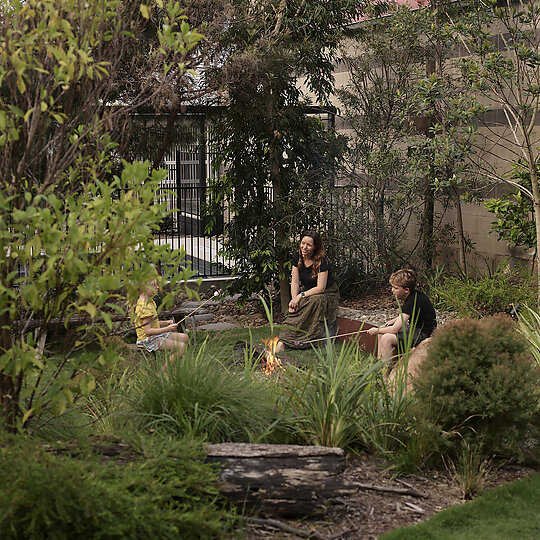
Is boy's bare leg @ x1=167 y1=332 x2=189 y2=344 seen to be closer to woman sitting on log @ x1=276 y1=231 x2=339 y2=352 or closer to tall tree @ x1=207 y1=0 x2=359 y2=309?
woman sitting on log @ x1=276 y1=231 x2=339 y2=352

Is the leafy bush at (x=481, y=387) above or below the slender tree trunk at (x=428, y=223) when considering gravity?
below

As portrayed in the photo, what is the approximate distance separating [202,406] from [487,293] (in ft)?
17.9

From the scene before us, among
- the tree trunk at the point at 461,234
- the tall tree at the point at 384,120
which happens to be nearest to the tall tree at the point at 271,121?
the tall tree at the point at 384,120

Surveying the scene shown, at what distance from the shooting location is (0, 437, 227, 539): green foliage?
291 cm

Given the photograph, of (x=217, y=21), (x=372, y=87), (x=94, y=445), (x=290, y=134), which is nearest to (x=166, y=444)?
(x=94, y=445)

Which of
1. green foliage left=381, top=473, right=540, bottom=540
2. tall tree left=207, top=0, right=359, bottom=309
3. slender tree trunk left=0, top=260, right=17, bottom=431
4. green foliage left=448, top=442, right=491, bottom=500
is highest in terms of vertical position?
tall tree left=207, top=0, right=359, bottom=309

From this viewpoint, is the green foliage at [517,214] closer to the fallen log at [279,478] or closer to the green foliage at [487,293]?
the green foliage at [487,293]

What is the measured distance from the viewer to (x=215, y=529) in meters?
3.26

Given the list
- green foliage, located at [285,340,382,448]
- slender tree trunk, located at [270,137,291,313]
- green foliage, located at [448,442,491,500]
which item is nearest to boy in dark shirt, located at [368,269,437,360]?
green foliage, located at [285,340,382,448]

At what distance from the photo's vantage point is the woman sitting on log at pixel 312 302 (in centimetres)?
→ 839

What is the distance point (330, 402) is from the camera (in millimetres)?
4348

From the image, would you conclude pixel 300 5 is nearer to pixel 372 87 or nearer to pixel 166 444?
pixel 372 87

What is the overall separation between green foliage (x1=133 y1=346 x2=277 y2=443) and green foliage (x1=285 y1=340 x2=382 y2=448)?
19 centimetres

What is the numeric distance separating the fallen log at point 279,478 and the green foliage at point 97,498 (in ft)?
0.55
